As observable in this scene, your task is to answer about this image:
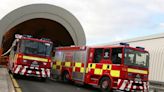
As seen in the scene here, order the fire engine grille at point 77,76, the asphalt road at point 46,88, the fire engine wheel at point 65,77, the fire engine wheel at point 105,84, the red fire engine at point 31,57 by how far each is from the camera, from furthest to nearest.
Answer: the fire engine wheel at point 65,77, the red fire engine at point 31,57, the fire engine grille at point 77,76, the fire engine wheel at point 105,84, the asphalt road at point 46,88

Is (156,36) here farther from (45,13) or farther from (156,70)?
(45,13)

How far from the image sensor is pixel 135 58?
18.2 m

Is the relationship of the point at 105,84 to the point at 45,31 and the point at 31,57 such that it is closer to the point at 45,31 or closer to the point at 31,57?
the point at 31,57

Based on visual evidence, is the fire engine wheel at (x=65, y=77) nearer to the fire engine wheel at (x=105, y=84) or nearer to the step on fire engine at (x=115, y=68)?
the step on fire engine at (x=115, y=68)

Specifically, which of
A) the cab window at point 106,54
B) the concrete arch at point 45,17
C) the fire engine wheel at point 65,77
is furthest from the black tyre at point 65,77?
the concrete arch at point 45,17

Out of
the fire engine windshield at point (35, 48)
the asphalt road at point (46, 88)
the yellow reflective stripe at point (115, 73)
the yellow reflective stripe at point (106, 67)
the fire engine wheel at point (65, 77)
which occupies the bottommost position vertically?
the asphalt road at point (46, 88)

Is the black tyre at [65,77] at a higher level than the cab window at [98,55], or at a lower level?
lower

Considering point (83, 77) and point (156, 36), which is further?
point (156, 36)

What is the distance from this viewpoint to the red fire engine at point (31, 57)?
72.5 ft

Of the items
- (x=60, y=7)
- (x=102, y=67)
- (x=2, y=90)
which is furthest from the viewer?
(x=60, y=7)

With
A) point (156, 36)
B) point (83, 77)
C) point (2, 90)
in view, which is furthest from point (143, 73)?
point (2, 90)

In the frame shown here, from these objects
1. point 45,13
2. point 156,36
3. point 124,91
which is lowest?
point 124,91

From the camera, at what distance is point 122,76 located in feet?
57.9

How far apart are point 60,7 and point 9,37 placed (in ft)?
36.8
